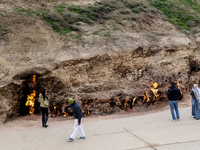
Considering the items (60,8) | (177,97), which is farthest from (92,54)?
(60,8)

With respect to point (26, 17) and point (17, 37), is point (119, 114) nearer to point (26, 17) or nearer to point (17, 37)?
point (17, 37)

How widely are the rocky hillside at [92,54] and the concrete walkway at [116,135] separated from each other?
81.9 inches

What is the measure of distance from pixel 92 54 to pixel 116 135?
6.14m

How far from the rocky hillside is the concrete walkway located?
6.82ft

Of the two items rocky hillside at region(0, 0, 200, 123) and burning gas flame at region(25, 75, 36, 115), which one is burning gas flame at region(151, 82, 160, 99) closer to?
rocky hillside at region(0, 0, 200, 123)

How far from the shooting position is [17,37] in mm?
12805

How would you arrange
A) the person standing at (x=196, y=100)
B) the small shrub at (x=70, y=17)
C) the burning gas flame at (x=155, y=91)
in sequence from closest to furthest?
the person standing at (x=196, y=100)
the burning gas flame at (x=155, y=91)
the small shrub at (x=70, y=17)

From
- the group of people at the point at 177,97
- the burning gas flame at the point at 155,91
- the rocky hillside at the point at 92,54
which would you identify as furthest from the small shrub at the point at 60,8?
the group of people at the point at 177,97

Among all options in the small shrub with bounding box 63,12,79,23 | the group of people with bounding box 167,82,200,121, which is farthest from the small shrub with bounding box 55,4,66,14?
the group of people with bounding box 167,82,200,121

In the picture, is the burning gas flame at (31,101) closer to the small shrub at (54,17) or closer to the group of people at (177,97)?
the small shrub at (54,17)

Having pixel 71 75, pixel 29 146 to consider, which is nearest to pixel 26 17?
pixel 71 75

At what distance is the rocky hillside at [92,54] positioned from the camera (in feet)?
38.1

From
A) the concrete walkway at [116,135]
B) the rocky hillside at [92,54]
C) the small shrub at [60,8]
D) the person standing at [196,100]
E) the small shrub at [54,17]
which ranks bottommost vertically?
the concrete walkway at [116,135]

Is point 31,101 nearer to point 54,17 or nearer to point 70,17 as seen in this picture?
point 54,17
